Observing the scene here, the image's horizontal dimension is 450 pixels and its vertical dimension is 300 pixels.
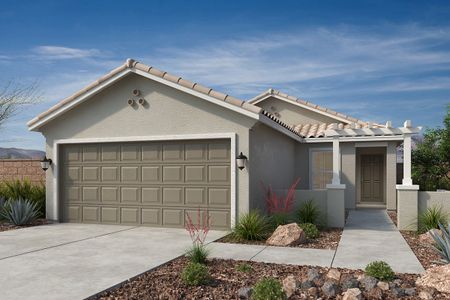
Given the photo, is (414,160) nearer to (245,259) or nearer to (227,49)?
(227,49)

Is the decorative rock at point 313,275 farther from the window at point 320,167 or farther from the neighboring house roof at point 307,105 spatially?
the neighboring house roof at point 307,105

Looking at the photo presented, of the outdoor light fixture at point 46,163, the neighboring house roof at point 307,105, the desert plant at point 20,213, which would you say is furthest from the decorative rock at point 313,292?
the neighboring house roof at point 307,105

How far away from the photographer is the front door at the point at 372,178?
18391mm

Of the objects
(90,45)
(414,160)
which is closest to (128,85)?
(90,45)

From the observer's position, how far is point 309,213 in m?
11.1

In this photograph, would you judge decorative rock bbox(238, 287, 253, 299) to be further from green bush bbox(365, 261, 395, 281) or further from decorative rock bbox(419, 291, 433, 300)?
decorative rock bbox(419, 291, 433, 300)

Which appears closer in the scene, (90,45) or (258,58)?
(90,45)

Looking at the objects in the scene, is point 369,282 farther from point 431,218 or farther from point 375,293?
point 431,218

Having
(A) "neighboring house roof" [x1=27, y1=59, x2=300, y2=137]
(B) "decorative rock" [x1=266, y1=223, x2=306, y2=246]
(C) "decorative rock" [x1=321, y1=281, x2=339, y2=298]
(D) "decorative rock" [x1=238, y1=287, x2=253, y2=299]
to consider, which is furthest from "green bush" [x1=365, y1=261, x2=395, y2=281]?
(A) "neighboring house roof" [x1=27, y1=59, x2=300, y2=137]

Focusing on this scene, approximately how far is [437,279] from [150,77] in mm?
8181

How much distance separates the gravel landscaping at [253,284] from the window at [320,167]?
958 cm

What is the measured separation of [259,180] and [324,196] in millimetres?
1894

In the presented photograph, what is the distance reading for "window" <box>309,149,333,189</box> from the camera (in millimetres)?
15914

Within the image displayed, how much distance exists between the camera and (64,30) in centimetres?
1395
